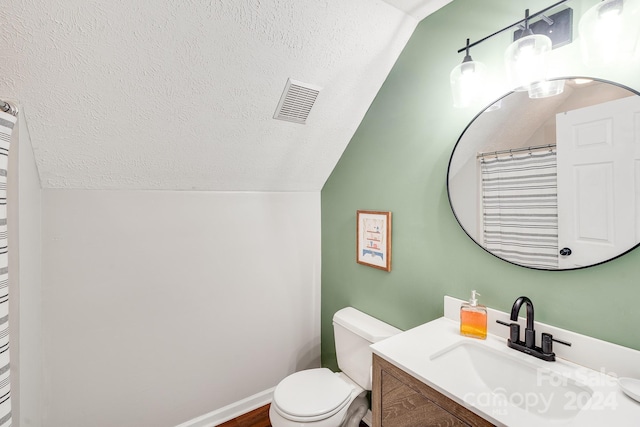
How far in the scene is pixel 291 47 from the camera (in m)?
1.35

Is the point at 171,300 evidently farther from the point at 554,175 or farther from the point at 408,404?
the point at 554,175

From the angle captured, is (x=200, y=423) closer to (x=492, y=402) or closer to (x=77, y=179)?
(x=77, y=179)

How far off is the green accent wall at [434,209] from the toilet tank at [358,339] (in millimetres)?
90

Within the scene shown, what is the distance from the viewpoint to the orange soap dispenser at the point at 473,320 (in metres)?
1.19

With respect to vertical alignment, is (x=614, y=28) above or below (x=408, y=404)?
above

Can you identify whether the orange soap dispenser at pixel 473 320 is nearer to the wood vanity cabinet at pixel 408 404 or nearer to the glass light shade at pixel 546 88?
the wood vanity cabinet at pixel 408 404

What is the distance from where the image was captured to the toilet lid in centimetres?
144

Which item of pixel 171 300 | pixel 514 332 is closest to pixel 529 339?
pixel 514 332

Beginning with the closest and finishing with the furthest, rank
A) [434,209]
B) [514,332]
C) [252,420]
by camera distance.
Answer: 1. [514,332]
2. [434,209]
3. [252,420]

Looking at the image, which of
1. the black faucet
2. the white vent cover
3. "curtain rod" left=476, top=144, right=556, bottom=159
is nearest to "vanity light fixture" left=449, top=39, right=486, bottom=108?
"curtain rod" left=476, top=144, right=556, bottom=159

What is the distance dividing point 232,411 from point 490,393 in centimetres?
170

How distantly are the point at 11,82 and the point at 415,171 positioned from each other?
1.67 meters

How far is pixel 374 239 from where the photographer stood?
1.78 meters

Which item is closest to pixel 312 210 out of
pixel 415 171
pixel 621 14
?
Result: pixel 415 171
